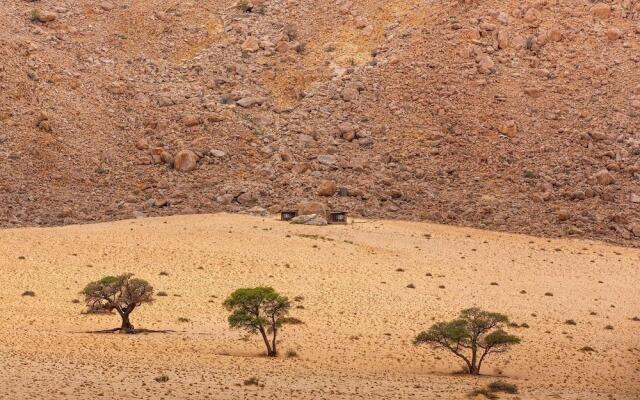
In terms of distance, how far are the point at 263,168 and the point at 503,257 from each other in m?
10.9

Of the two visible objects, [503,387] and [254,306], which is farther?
[254,306]

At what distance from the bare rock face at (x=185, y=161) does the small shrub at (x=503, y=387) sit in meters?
25.6

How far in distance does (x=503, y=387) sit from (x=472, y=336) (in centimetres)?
324

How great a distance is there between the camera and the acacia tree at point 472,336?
26094 millimetres

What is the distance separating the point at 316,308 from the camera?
33.0 m

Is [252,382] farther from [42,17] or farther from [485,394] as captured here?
[42,17]

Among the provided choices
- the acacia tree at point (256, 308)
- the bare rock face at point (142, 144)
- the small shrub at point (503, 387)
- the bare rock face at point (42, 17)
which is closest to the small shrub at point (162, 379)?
the acacia tree at point (256, 308)

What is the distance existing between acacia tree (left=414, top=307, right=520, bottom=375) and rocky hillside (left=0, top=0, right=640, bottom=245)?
19.1 metres

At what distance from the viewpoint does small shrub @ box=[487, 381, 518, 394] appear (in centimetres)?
2293

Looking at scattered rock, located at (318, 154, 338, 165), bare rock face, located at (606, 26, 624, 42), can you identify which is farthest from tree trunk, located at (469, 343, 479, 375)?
bare rock face, located at (606, 26, 624, 42)

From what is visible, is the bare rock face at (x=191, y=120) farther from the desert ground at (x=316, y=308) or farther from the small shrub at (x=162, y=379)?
the small shrub at (x=162, y=379)

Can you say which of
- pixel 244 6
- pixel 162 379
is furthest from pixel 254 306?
pixel 244 6

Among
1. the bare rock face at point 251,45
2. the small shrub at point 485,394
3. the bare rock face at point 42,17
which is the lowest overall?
the small shrub at point 485,394

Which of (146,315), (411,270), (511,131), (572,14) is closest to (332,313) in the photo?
(146,315)
